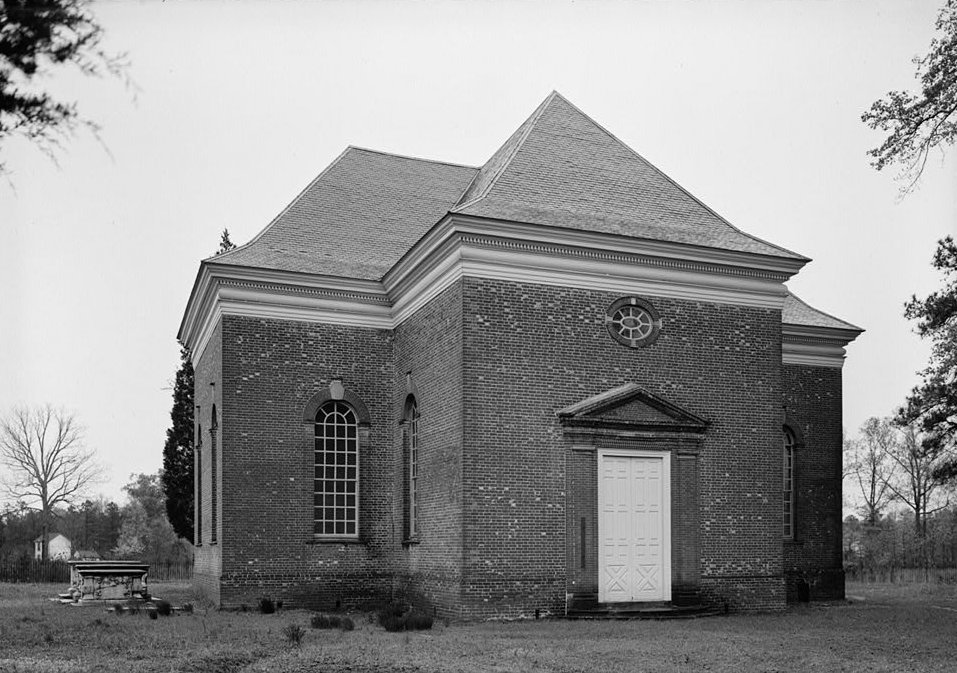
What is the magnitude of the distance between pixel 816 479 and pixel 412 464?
10.9m

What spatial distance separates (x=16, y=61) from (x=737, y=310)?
610 inches

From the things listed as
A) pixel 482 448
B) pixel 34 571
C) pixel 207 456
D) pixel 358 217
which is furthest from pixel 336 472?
pixel 34 571

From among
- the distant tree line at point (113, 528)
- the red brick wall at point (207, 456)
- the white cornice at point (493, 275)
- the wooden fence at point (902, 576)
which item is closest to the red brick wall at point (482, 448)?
the red brick wall at point (207, 456)

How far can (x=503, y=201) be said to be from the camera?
2048 cm

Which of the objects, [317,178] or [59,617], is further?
[317,178]

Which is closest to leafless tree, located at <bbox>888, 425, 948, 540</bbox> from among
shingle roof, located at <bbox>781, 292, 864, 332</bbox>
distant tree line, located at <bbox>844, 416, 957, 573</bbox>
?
distant tree line, located at <bbox>844, 416, 957, 573</bbox>

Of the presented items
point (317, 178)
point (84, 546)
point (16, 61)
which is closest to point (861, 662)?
point (16, 61)

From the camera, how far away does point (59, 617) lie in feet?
63.6

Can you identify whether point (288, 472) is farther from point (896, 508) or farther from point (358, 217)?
point (896, 508)

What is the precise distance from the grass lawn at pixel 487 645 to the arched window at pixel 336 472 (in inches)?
127

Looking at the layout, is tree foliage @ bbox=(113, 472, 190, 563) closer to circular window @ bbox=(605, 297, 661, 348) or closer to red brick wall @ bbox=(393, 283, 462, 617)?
red brick wall @ bbox=(393, 283, 462, 617)

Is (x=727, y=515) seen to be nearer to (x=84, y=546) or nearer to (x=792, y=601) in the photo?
(x=792, y=601)

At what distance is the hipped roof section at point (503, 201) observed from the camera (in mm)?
20969

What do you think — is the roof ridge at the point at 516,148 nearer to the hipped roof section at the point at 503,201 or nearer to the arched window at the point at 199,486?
the hipped roof section at the point at 503,201
